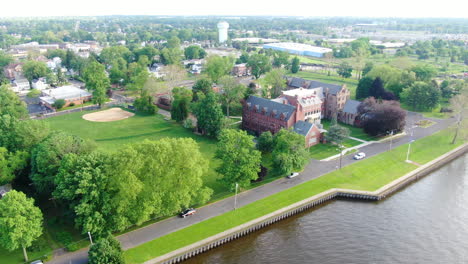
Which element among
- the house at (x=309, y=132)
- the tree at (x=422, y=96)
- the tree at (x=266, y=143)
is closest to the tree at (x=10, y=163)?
the tree at (x=266, y=143)

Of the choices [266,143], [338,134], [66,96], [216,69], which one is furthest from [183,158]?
[216,69]

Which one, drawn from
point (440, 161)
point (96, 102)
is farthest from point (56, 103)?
point (440, 161)

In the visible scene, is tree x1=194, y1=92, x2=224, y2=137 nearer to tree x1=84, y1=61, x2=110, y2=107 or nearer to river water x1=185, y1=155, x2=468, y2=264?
river water x1=185, y1=155, x2=468, y2=264

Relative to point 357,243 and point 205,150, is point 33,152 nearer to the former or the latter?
point 205,150

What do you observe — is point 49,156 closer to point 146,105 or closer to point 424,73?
point 146,105

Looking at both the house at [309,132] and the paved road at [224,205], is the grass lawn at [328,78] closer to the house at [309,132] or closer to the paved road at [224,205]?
the house at [309,132]

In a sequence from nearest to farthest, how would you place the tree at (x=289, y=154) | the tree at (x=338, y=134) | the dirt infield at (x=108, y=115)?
the tree at (x=289, y=154), the tree at (x=338, y=134), the dirt infield at (x=108, y=115)

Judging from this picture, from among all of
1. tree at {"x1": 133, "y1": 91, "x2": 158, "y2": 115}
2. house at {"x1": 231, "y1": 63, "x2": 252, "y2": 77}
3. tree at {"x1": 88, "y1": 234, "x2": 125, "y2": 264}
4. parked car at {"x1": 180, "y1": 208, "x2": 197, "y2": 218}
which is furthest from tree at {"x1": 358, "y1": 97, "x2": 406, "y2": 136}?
house at {"x1": 231, "y1": 63, "x2": 252, "y2": 77}
